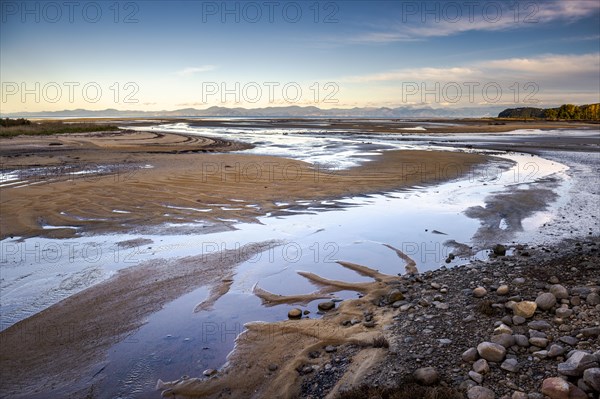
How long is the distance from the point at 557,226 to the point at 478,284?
5.07 metres

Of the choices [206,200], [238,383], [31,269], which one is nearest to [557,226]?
[238,383]

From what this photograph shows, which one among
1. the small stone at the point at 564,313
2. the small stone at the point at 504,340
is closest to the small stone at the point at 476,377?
the small stone at the point at 504,340

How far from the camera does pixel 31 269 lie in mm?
7203

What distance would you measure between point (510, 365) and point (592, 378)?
0.64 m

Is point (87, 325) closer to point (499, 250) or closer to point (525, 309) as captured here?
point (525, 309)

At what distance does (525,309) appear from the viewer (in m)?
4.63

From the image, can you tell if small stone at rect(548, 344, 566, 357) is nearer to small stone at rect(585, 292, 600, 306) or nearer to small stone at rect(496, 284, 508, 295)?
small stone at rect(585, 292, 600, 306)

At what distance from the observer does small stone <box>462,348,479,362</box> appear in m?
3.93

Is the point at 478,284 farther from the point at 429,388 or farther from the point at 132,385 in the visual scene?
the point at 132,385

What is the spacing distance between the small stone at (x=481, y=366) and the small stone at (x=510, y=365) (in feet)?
0.45

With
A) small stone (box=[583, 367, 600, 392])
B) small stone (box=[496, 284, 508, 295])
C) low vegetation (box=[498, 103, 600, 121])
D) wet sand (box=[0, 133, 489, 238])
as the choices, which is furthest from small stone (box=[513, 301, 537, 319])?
low vegetation (box=[498, 103, 600, 121])

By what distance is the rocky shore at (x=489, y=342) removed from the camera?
347cm

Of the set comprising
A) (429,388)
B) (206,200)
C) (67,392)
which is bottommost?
(67,392)

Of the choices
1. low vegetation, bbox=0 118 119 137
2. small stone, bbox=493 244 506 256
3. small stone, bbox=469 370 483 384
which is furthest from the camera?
low vegetation, bbox=0 118 119 137
